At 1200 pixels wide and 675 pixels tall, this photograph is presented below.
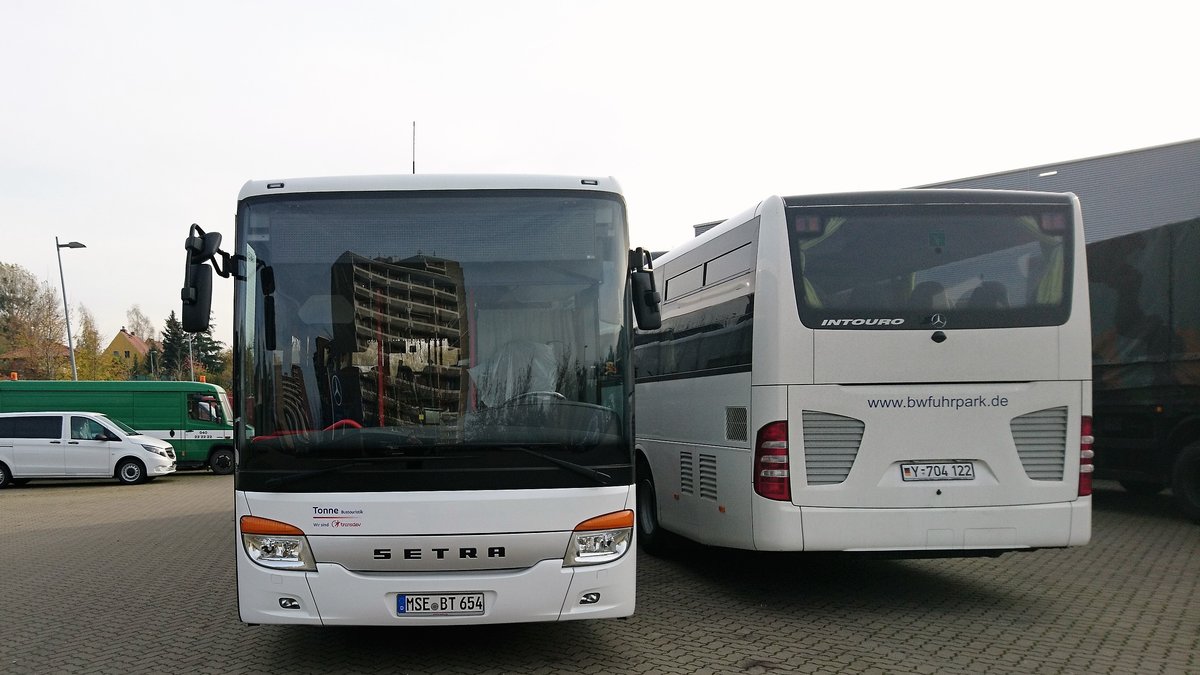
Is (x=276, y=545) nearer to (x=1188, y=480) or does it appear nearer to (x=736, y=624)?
(x=736, y=624)

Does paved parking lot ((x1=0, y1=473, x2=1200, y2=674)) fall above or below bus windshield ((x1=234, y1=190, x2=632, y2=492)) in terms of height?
below

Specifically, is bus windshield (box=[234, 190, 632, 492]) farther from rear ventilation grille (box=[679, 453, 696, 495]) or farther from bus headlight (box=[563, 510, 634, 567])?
rear ventilation grille (box=[679, 453, 696, 495])

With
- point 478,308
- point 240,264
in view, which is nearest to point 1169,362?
point 478,308

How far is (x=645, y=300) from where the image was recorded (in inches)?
240

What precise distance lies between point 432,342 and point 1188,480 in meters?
9.62

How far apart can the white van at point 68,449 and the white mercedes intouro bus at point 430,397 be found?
70.1ft

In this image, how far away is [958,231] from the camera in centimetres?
742

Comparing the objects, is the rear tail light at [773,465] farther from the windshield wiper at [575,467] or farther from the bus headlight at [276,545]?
the bus headlight at [276,545]

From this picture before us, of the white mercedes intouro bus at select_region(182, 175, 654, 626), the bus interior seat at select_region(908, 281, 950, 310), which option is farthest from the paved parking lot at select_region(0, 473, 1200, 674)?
the bus interior seat at select_region(908, 281, 950, 310)

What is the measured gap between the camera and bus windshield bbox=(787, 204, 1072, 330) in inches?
285

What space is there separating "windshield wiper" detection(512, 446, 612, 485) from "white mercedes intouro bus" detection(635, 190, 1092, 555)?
1.85 m

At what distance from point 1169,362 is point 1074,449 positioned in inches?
215

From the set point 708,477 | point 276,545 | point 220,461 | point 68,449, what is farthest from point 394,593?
point 220,461

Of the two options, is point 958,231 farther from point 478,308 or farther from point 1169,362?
point 1169,362
